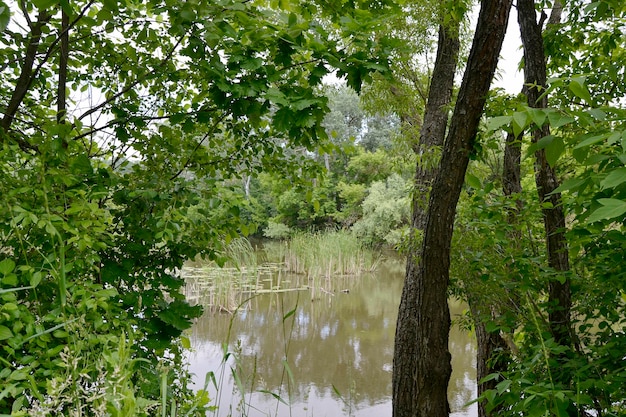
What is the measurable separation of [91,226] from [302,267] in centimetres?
1006

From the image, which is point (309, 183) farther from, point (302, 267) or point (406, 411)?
point (302, 267)

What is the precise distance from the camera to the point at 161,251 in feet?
7.07

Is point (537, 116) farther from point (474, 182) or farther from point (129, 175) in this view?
point (129, 175)

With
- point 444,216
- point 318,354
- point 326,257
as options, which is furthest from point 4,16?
point 326,257

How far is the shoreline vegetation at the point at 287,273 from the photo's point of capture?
8062 millimetres

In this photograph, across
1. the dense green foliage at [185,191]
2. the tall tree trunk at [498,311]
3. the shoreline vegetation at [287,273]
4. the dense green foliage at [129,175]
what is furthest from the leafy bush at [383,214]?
the dense green foliage at [129,175]

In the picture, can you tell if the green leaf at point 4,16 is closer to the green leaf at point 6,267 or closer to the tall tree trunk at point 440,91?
the green leaf at point 6,267

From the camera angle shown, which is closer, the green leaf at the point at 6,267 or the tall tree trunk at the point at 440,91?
the green leaf at the point at 6,267

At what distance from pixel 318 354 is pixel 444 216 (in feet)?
16.8

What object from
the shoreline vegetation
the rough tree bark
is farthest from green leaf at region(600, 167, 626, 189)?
the shoreline vegetation

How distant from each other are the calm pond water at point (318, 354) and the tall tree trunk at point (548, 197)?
2.47 m

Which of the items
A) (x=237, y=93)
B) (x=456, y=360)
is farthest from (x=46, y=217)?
(x=456, y=360)

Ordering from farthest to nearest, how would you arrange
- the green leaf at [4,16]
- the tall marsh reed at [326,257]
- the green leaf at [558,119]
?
the tall marsh reed at [326,257], the green leaf at [4,16], the green leaf at [558,119]

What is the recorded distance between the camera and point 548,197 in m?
1.93
